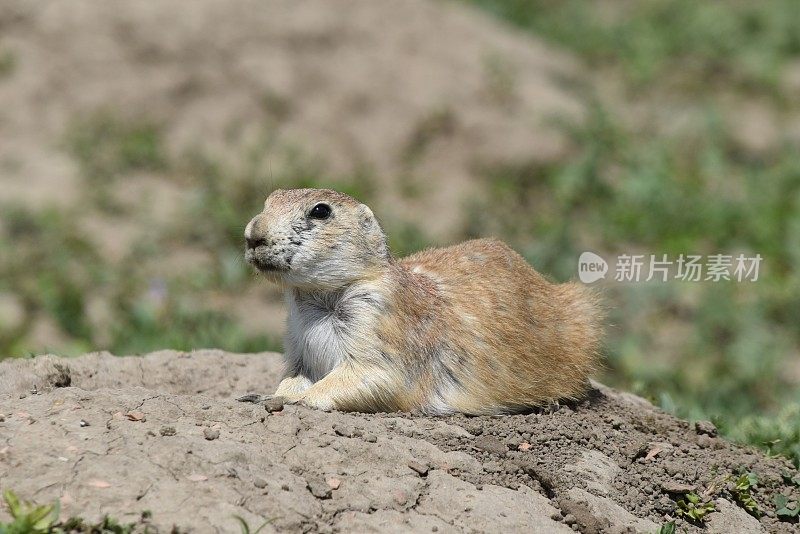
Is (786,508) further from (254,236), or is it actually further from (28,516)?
(28,516)

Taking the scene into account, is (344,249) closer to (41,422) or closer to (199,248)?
(41,422)

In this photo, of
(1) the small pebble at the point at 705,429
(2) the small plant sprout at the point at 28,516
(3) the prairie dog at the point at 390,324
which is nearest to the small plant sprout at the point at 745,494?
(1) the small pebble at the point at 705,429

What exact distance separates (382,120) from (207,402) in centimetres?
859

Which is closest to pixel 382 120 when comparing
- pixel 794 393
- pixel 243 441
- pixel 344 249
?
pixel 794 393

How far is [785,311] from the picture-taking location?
459 inches

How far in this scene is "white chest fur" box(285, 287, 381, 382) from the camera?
19.0 ft

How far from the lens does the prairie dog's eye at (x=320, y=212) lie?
19.2 feet

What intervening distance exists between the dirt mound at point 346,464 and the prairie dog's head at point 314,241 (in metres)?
0.67

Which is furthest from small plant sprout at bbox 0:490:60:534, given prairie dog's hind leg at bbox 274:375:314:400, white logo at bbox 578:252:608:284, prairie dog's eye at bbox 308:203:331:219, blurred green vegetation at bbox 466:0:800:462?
white logo at bbox 578:252:608:284

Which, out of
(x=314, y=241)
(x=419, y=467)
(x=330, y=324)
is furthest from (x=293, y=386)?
(x=419, y=467)

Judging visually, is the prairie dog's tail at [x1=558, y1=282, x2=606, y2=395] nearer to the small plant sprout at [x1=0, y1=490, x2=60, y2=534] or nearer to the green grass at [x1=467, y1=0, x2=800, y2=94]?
the small plant sprout at [x1=0, y1=490, x2=60, y2=534]

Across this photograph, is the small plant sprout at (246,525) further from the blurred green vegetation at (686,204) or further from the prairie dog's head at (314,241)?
the blurred green vegetation at (686,204)

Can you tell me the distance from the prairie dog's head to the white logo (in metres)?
5.00

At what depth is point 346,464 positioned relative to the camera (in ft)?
17.0
